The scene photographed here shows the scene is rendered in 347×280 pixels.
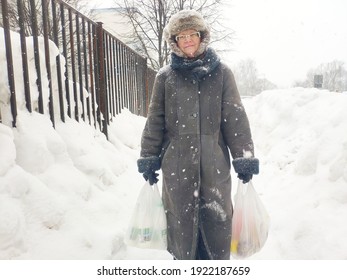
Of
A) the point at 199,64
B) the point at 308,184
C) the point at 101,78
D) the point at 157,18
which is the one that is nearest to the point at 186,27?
the point at 199,64

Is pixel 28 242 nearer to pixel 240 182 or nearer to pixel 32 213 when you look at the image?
pixel 32 213

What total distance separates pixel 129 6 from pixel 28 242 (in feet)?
55.9

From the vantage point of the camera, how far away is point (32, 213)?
222 centimetres

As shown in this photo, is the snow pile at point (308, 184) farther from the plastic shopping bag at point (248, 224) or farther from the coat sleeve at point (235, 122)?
the coat sleeve at point (235, 122)

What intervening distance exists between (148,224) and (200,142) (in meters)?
0.67

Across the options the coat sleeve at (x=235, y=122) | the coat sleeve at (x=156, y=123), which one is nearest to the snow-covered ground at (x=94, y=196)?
the coat sleeve at (x=156, y=123)

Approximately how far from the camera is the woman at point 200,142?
211 cm

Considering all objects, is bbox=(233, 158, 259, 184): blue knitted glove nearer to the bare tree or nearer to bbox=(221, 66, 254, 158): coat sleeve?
bbox=(221, 66, 254, 158): coat sleeve

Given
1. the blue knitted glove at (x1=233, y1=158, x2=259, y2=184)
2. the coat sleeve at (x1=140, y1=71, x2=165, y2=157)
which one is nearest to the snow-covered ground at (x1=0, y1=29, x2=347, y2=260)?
the coat sleeve at (x1=140, y1=71, x2=165, y2=157)

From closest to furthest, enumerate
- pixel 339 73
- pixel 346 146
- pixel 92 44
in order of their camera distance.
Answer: pixel 346 146, pixel 92 44, pixel 339 73

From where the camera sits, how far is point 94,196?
9.84ft

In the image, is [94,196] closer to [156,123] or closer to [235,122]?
[156,123]

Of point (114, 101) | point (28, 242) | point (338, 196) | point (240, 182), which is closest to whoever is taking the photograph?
point (28, 242)
